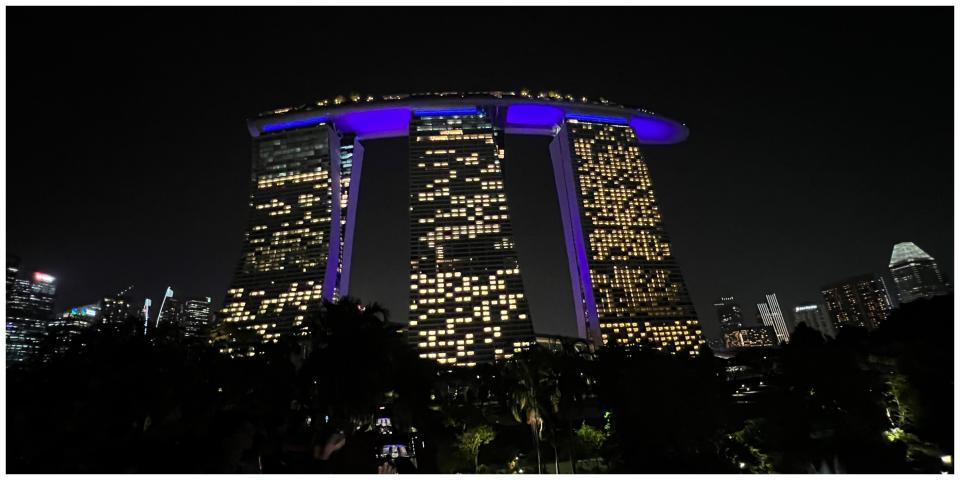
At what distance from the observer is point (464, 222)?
125062 millimetres

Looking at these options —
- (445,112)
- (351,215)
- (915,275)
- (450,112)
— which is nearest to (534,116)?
(450,112)

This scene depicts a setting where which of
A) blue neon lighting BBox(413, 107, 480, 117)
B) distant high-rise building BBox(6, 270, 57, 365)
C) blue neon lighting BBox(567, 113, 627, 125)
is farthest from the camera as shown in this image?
blue neon lighting BBox(567, 113, 627, 125)

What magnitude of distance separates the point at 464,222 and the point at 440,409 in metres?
86.4

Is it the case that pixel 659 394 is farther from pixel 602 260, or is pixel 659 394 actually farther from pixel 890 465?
pixel 602 260

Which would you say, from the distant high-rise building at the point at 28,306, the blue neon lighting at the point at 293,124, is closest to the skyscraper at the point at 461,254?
the blue neon lighting at the point at 293,124

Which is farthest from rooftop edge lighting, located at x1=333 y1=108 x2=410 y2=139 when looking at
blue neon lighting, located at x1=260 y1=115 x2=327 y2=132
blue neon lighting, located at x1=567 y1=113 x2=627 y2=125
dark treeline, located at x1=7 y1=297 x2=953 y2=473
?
dark treeline, located at x1=7 y1=297 x2=953 y2=473

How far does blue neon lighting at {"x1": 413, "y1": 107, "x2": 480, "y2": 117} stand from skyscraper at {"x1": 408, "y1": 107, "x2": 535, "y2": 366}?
484 centimetres

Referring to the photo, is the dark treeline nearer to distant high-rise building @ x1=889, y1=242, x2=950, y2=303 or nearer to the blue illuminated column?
the blue illuminated column

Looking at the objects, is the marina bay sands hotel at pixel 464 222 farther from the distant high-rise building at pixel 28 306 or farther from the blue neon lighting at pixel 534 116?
the distant high-rise building at pixel 28 306

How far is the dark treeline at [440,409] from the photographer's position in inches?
698

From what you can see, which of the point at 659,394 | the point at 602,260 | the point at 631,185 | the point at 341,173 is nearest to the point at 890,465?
the point at 659,394

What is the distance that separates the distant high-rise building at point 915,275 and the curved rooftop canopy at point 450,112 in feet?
416

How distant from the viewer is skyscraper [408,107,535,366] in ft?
376

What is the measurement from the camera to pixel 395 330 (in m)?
27.0
